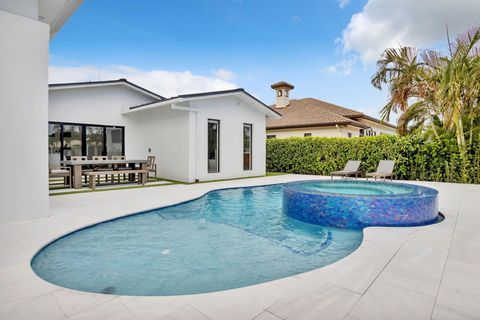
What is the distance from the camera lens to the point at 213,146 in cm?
1331

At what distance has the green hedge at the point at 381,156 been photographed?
39.6 ft

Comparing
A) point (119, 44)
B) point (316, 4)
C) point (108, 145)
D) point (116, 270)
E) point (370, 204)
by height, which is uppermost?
point (316, 4)

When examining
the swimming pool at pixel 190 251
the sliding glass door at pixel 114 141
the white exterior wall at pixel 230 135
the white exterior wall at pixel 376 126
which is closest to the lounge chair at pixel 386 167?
the swimming pool at pixel 190 251

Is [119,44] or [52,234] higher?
[119,44]

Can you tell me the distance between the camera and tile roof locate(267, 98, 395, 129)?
20292 mm

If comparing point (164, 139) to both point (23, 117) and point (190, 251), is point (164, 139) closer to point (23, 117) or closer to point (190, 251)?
point (23, 117)

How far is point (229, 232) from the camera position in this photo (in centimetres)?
555

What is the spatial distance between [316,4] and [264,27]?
332 cm

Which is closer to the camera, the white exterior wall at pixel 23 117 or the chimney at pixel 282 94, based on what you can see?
the white exterior wall at pixel 23 117

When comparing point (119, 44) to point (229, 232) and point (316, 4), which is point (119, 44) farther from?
point (229, 232)

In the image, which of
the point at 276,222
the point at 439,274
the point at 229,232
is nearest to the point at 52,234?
the point at 229,232

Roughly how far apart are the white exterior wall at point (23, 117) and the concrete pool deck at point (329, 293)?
135 cm

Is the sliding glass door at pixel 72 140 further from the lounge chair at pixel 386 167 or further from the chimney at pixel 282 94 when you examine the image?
the chimney at pixel 282 94

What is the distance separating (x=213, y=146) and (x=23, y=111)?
8.30m
